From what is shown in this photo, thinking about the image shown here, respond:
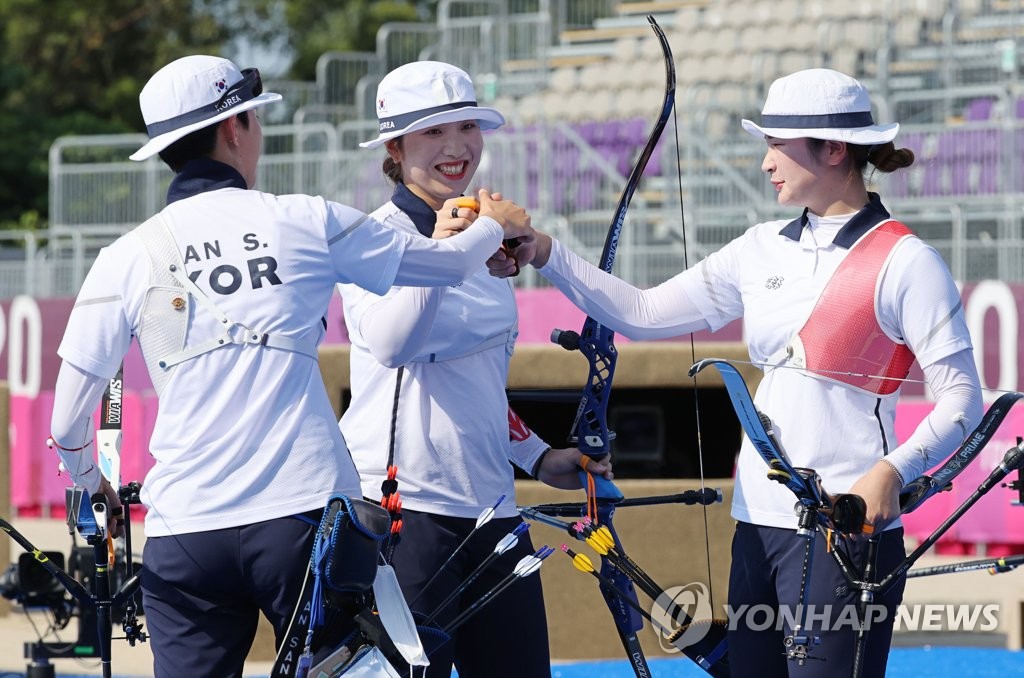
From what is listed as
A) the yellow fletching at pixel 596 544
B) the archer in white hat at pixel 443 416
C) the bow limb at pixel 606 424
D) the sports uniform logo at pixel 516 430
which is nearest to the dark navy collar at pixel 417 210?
the archer in white hat at pixel 443 416

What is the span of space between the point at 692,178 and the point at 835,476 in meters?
10.5

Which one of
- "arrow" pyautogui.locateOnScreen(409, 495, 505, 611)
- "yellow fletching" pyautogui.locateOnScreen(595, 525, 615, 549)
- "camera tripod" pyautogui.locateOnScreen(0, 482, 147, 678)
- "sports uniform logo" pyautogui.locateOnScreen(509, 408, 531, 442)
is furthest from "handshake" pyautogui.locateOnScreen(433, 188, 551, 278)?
"camera tripod" pyautogui.locateOnScreen(0, 482, 147, 678)

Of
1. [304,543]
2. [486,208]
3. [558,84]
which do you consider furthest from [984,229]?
[304,543]

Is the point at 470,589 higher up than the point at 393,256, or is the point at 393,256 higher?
the point at 393,256

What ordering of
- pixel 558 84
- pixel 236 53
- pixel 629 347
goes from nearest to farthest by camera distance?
pixel 629 347
pixel 558 84
pixel 236 53

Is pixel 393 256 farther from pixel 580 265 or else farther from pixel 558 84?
pixel 558 84

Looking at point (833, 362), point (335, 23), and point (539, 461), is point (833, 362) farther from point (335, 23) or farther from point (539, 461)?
point (335, 23)

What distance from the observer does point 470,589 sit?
3789 mm

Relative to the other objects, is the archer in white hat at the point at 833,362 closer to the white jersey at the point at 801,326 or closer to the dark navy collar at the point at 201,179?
the white jersey at the point at 801,326

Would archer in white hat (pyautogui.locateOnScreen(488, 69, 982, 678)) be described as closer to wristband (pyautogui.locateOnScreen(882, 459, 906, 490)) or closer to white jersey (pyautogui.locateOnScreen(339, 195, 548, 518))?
wristband (pyautogui.locateOnScreen(882, 459, 906, 490))

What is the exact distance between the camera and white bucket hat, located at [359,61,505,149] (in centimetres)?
387

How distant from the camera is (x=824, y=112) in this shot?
11.6 feet

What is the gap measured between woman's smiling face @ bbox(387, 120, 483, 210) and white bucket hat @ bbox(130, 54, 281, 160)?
655 mm

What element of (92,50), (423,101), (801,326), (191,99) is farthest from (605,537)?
(92,50)
